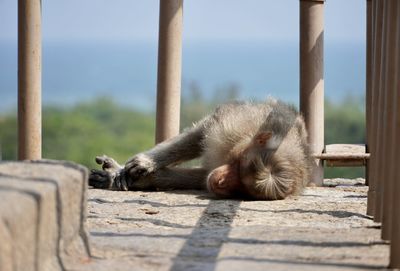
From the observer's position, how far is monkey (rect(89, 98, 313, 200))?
22.5 ft

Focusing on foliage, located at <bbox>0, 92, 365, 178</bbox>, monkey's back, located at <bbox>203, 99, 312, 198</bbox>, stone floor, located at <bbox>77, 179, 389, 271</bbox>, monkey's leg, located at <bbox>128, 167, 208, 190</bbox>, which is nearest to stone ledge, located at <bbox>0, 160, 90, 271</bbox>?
stone floor, located at <bbox>77, 179, 389, 271</bbox>

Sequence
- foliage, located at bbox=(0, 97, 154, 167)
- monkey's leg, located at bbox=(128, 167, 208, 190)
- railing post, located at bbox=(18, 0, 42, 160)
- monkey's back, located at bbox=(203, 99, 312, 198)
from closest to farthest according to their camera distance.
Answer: monkey's back, located at bbox=(203, 99, 312, 198) < railing post, located at bbox=(18, 0, 42, 160) < monkey's leg, located at bbox=(128, 167, 208, 190) < foliage, located at bbox=(0, 97, 154, 167)

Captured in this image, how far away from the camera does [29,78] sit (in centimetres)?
746

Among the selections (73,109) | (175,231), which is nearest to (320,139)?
(175,231)

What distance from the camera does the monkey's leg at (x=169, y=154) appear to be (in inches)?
299

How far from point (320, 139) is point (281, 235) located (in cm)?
354

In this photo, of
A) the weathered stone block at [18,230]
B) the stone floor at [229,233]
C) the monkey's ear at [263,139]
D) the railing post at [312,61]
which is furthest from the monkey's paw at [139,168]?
the weathered stone block at [18,230]

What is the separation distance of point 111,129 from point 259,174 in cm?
6201

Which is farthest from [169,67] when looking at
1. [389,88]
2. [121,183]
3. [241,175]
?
[389,88]

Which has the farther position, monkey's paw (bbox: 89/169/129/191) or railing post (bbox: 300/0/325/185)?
railing post (bbox: 300/0/325/185)

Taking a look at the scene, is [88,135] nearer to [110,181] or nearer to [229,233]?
[110,181]

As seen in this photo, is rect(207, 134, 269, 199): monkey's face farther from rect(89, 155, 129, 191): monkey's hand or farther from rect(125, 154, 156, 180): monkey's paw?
rect(89, 155, 129, 191): monkey's hand

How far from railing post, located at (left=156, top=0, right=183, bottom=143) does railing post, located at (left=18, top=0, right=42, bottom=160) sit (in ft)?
3.79

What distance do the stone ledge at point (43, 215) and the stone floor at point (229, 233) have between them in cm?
14
